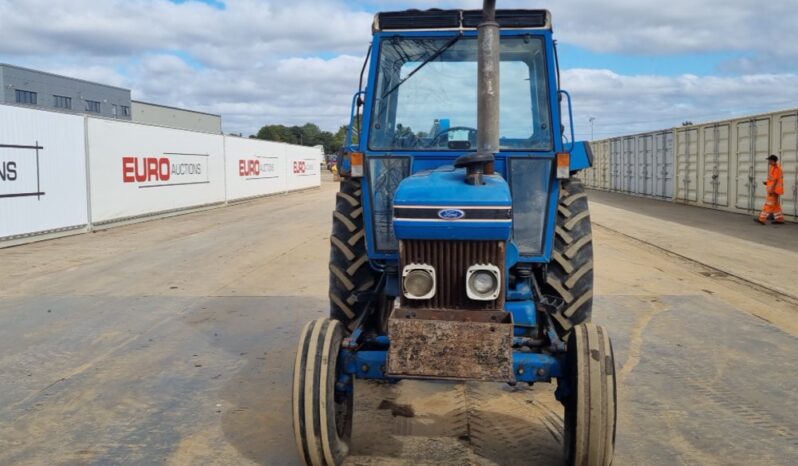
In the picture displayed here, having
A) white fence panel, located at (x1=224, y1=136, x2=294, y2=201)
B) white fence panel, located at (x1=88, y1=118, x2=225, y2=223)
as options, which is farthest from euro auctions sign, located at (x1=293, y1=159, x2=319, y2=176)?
white fence panel, located at (x1=88, y1=118, x2=225, y2=223)

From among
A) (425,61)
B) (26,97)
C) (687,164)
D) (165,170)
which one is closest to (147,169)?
(165,170)

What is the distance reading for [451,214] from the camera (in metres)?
3.78

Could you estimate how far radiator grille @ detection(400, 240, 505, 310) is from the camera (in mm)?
3879

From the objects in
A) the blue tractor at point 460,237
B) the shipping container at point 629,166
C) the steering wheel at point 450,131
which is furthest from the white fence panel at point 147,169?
the shipping container at point 629,166

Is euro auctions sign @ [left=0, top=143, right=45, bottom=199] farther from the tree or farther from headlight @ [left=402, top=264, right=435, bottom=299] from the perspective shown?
the tree

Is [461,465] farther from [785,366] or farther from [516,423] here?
[785,366]

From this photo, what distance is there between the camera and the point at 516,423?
186 inches

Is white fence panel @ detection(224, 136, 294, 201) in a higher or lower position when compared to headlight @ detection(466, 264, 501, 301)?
higher

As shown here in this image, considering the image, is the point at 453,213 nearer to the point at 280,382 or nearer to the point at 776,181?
the point at 280,382

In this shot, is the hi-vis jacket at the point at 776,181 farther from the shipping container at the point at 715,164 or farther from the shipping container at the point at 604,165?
the shipping container at the point at 604,165

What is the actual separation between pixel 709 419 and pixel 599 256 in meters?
7.81

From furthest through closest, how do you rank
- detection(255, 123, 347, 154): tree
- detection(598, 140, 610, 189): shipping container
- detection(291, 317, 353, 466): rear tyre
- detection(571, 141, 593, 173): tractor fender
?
detection(255, 123, 347, 154): tree, detection(598, 140, 610, 189): shipping container, detection(571, 141, 593, 173): tractor fender, detection(291, 317, 353, 466): rear tyre

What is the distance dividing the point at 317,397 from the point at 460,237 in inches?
44.0

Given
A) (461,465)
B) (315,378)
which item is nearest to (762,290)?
(461,465)
